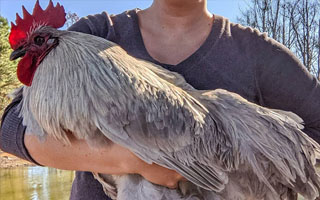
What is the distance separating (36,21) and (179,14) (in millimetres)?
845

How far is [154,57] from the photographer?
1949mm

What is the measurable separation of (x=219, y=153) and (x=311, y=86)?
77 cm

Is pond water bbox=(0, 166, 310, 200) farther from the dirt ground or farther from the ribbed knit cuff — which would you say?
the ribbed knit cuff

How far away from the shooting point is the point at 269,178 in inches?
64.3

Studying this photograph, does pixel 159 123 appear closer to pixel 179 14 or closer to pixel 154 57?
pixel 154 57

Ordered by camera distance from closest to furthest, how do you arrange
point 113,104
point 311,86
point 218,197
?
point 113,104 → point 218,197 → point 311,86

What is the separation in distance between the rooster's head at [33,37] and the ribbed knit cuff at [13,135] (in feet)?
0.64

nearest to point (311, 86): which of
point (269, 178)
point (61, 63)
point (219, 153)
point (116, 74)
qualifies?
point (269, 178)

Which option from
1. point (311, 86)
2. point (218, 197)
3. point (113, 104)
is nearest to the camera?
point (113, 104)

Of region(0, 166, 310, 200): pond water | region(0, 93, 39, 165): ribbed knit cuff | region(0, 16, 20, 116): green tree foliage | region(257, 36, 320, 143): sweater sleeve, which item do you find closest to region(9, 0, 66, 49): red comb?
region(0, 93, 39, 165): ribbed knit cuff

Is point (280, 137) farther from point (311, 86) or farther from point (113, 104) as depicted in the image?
point (113, 104)

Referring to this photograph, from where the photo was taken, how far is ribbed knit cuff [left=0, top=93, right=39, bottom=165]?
1.57m

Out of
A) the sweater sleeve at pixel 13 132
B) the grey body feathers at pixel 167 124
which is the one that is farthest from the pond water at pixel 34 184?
the grey body feathers at pixel 167 124

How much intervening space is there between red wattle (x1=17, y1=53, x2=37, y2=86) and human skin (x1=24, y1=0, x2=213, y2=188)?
33 centimetres
